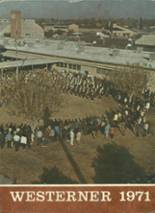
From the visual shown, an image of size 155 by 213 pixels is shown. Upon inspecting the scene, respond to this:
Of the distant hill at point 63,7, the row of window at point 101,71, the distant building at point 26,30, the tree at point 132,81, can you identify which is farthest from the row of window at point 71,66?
the distant building at point 26,30

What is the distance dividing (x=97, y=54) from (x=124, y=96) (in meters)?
7.84

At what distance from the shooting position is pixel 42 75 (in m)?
19.9

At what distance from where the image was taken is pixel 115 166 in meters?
14.3

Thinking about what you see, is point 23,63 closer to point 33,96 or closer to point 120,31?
point 33,96

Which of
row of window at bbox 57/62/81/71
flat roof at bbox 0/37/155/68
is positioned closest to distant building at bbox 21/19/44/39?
flat roof at bbox 0/37/155/68

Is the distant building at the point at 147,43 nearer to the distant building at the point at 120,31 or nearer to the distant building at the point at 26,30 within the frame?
the distant building at the point at 26,30

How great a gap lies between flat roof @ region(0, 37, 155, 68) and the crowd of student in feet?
12.7

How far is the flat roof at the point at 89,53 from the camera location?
89.0ft

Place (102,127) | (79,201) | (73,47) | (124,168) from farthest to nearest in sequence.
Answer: (73,47) → (102,127) → (124,168) → (79,201)

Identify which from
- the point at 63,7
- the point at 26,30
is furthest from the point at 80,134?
the point at 26,30

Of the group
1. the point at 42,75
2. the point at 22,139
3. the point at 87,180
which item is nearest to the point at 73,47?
the point at 42,75

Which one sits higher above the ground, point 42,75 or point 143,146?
point 42,75

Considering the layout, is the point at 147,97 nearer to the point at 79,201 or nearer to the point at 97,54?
the point at 97,54

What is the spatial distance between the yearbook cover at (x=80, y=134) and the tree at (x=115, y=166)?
28mm
